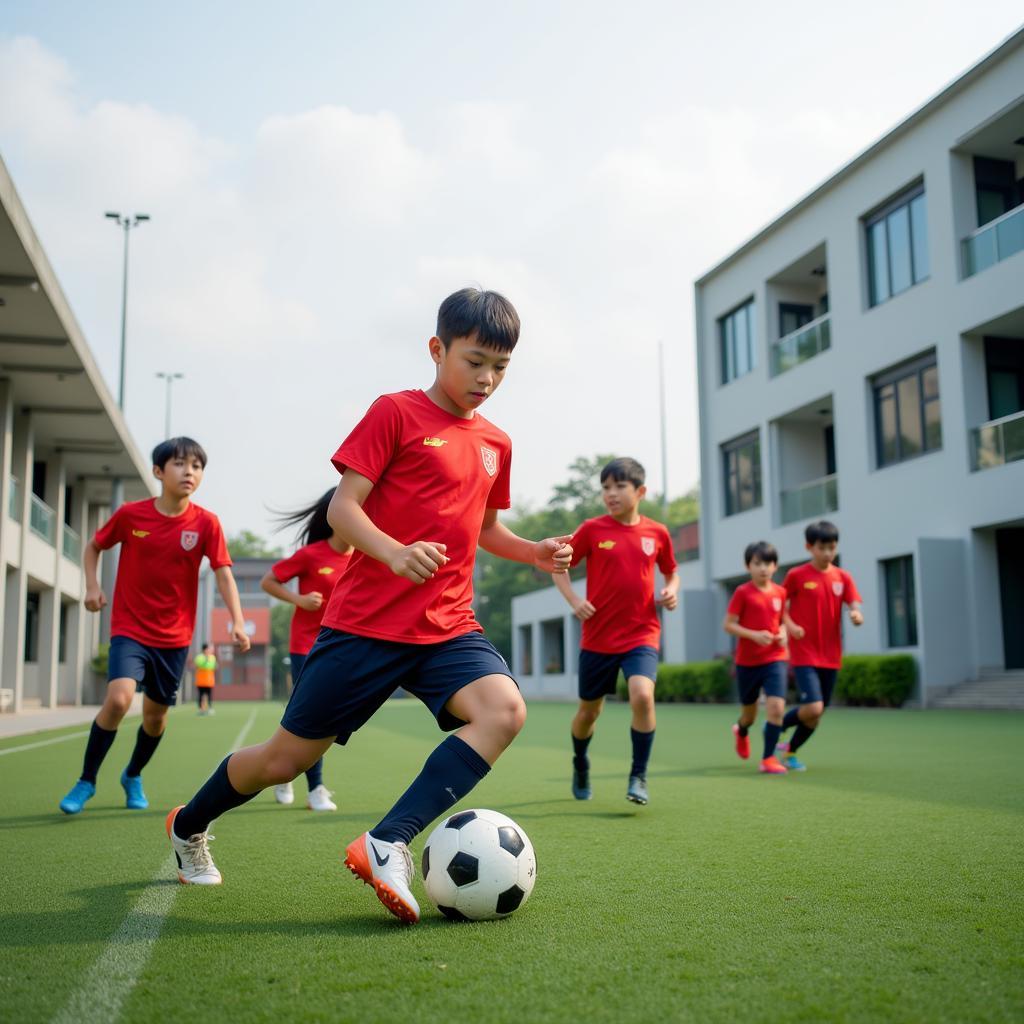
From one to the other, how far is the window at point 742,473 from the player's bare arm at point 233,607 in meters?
24.9

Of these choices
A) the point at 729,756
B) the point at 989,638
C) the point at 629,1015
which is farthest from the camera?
the point at 989,638

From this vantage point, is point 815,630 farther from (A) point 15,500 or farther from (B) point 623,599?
(A) point 15,500

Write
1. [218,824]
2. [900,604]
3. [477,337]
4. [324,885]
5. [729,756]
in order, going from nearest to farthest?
[477,337], [324,885], [218,824], [729,756], [900,604]

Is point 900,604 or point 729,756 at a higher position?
point 900,604

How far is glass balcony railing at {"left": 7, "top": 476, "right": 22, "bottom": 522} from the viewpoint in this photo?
23844mm

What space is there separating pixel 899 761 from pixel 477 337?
7588 millimetres

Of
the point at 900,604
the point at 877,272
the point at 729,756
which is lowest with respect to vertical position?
the point at 729,756

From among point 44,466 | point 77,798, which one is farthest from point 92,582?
point 44,466

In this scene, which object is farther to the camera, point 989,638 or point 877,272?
point 877,272

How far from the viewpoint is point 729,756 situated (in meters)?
11.1

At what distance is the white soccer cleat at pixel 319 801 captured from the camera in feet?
22.8

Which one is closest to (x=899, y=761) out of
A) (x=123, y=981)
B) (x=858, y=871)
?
(x=858, y=871)

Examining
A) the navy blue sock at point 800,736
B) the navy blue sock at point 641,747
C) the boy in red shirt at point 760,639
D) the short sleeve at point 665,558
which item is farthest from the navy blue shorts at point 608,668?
the navy blue sock at point 800,736

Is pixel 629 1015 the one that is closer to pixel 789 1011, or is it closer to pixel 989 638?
pixel 789 1011
